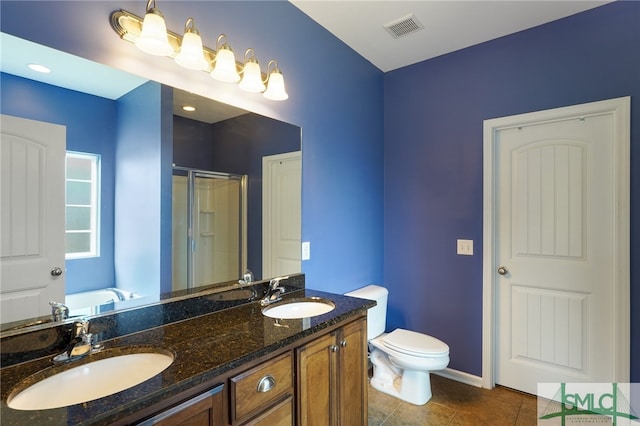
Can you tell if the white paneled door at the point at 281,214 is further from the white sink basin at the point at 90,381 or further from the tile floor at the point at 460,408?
the tile floor at the point at 460,408

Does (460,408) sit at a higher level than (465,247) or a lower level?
lower

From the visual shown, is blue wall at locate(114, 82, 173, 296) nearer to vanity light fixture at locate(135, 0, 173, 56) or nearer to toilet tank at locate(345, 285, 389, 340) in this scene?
vanity light fixture at locate(135, 0, 173, 56)

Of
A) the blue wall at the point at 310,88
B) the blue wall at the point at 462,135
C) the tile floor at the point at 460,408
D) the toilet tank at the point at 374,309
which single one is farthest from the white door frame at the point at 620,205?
the toilet tank at the point at 374,309

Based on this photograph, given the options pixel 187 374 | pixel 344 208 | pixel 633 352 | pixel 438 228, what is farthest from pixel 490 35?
pixel 187 374

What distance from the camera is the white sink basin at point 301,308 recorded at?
163 cm

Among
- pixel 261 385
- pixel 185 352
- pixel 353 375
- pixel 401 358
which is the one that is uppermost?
pixel 185 352

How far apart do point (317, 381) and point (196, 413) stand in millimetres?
559

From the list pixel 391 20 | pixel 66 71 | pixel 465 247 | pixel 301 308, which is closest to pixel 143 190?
pixel 66 71

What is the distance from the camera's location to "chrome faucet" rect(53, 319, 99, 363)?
0.97m

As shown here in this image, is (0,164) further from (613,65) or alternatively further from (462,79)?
(613,65)

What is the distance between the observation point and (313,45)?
2150 millimetres

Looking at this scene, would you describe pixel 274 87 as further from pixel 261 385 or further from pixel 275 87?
pixel 261 385

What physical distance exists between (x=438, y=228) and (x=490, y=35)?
1478 millimetres

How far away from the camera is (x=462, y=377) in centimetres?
248
